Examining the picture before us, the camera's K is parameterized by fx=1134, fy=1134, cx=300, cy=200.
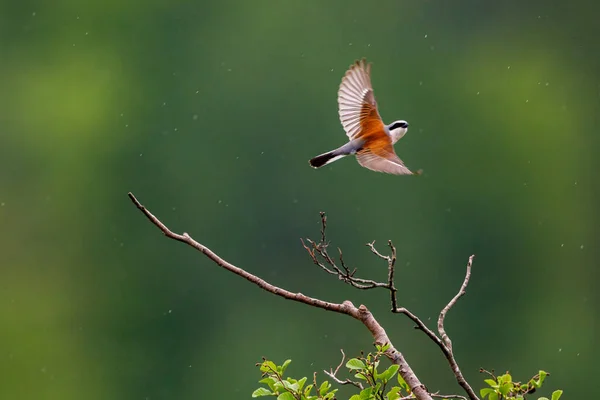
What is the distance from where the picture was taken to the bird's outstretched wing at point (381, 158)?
292cm

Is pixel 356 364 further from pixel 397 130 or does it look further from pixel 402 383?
pixel 397 130

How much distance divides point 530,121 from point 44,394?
33.4 ft

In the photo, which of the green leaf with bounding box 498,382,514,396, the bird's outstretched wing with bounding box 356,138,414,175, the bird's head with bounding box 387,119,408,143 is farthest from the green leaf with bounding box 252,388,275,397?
the bird's head with bounding box 387,119,408,143

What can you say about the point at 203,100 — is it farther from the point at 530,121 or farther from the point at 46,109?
the point at 530,121

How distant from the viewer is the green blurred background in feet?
57.5

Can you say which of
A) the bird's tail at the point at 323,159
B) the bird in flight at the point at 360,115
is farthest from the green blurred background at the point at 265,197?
the bird's tail at the point at 323,159

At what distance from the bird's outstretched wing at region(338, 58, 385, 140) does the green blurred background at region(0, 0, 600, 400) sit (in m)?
11.3

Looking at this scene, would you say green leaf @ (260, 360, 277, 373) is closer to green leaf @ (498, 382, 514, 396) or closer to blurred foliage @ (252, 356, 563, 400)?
blurred foliage @ (252, 356, 563, 400)

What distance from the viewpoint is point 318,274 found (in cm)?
1777

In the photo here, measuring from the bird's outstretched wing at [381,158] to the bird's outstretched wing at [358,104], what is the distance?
0.54 ft

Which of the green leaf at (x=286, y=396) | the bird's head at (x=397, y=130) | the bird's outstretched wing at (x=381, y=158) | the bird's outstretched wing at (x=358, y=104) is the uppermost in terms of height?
the bird's outstretched wing at (x=358, y=104)

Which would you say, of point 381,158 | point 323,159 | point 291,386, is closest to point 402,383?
point 291,386

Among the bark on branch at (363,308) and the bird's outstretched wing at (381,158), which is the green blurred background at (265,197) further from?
the bark on branch at (363,308)

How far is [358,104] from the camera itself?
152 inches
